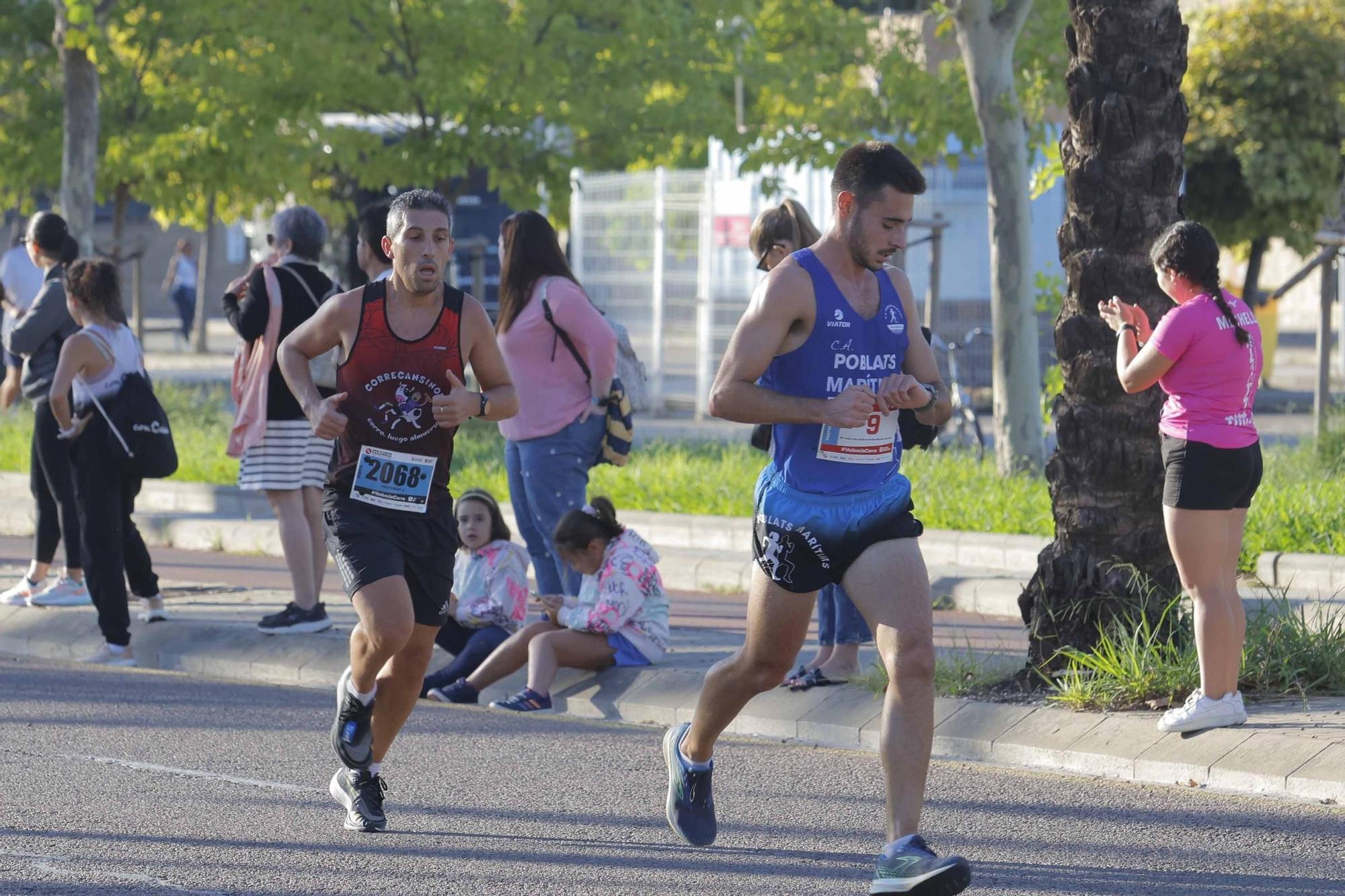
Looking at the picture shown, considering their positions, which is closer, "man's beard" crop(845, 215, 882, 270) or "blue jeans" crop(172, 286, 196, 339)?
"man's beard" crop(845, 215, 882, 270)

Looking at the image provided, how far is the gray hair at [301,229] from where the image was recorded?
9203mm

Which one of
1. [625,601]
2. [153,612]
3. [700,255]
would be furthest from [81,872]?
[700,255]

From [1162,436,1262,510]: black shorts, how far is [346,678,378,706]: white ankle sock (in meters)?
2.81

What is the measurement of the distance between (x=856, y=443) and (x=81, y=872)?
2.43 m

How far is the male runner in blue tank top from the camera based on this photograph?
5.29m

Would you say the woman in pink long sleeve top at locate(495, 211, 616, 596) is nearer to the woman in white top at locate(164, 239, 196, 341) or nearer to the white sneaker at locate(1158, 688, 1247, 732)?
the white sneaker at locate(1158, 688, 1247, 732)

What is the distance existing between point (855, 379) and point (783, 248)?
2.67m

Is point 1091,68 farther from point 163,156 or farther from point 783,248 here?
point 163,156

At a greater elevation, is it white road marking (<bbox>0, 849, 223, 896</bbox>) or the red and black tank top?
the red and black tank top

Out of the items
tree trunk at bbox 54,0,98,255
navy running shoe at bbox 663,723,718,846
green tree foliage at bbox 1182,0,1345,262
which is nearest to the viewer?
navy running shoe at bbox 663,723,718,846

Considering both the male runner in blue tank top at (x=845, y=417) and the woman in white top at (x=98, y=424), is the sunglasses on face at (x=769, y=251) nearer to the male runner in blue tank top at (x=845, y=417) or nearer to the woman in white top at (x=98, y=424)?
the male runner in blue tank top at (x=845, y=417)

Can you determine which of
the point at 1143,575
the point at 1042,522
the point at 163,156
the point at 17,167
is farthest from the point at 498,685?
the point at 17,167

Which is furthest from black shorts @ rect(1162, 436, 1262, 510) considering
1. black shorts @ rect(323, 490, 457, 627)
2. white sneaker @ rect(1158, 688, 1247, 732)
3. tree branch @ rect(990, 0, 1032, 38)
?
tree branch @ rect(990, 0, 1032, 38)

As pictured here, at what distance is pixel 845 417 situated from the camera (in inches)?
208
